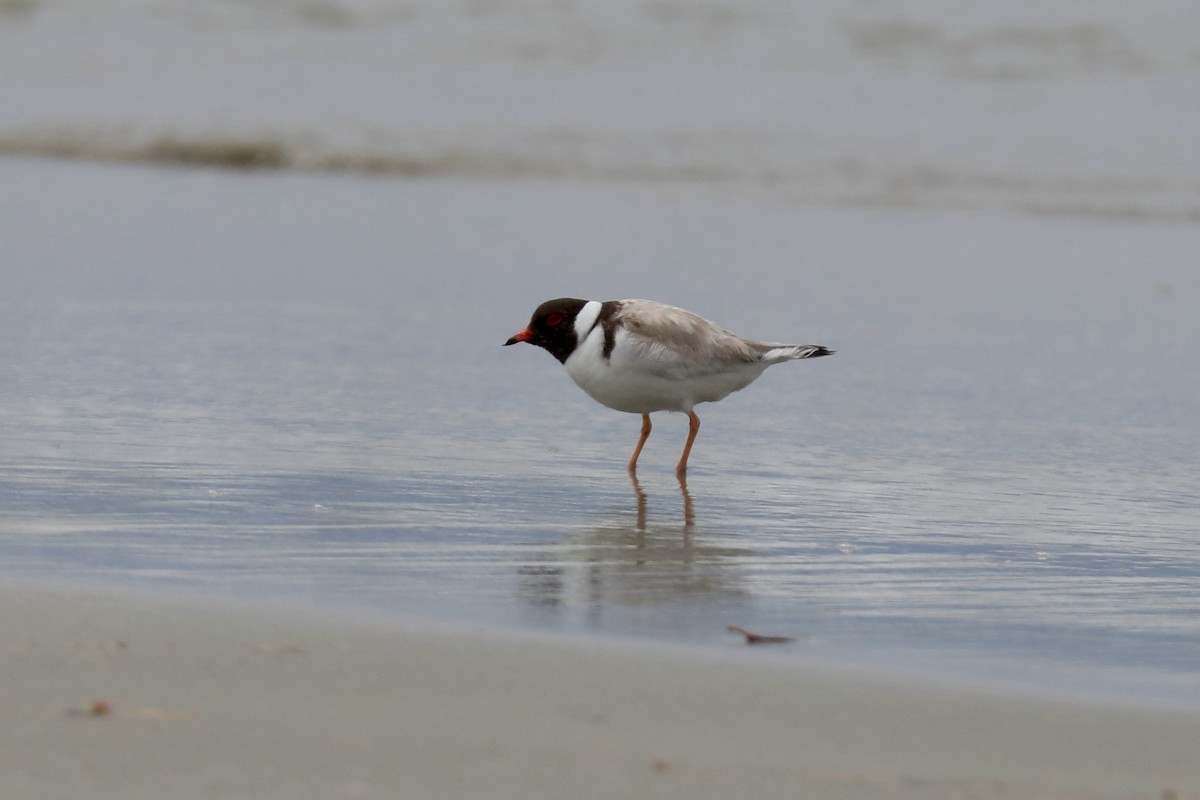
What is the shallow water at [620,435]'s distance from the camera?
3.87 meters

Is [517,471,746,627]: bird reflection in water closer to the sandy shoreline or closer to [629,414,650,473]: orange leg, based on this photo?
the sandy shoreline

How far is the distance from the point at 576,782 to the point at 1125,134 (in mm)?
14034

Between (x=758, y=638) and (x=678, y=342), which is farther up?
(x=678, y=342)

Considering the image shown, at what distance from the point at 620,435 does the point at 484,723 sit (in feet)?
11.2

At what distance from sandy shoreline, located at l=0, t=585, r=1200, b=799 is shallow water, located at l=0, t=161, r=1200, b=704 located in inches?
10.2

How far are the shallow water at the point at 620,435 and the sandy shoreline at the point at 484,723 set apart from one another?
259 millimetres

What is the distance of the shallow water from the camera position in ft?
12.7

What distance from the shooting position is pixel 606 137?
15.2 meters

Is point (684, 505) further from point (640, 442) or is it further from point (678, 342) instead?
point (678, 342)

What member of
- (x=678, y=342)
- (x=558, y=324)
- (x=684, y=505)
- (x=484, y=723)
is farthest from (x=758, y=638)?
(x=558, y=324)

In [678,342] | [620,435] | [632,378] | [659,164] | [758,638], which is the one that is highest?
[659,164]

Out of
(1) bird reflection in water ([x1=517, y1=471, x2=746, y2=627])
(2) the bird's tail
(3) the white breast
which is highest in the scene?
(2) the bird's tail

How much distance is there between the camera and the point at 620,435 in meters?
6.27

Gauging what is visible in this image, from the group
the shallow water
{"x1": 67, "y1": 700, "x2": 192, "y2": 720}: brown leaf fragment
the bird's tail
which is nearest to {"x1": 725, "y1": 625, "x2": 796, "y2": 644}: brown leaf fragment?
the shallow water
